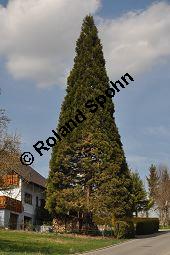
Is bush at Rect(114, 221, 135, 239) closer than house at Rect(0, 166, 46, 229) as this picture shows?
Yes

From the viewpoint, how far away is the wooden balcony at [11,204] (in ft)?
163

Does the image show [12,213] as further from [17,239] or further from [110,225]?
[17,239]

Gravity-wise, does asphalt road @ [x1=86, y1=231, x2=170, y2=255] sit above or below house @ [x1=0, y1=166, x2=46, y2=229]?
below

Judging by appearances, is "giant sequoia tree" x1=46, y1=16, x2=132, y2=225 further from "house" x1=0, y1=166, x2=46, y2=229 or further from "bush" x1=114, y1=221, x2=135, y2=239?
"house" x1=0, y1=166, x2=46, y2=229

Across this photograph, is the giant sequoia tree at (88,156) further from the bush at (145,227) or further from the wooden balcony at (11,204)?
the bush at (145,227)

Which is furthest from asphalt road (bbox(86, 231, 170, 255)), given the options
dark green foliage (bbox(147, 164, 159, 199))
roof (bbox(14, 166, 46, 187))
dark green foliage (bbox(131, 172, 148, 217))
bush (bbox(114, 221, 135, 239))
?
dark green foliage (bbox(147, 164, 159, 199))

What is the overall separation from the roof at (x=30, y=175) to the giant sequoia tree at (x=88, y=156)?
3.87 meters

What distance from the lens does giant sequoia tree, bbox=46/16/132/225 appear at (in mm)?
46531

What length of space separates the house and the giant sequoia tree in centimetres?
473

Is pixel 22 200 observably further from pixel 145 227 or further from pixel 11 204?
pixel 145 227

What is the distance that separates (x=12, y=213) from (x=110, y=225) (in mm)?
11809

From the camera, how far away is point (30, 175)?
185 ft

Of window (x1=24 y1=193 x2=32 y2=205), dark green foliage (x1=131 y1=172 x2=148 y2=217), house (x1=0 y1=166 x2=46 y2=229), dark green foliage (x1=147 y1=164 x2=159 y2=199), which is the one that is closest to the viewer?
house (x1=0 y1=166 x2=46 y2=229)

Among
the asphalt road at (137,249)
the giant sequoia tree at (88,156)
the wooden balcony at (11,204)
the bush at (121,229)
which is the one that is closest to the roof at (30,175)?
the wooden balcony at (11,204)
